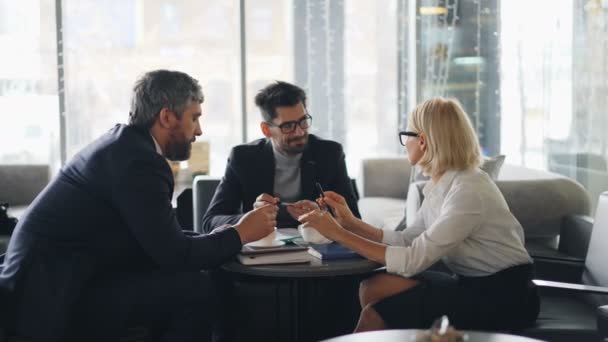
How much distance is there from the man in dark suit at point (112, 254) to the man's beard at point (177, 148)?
102mm

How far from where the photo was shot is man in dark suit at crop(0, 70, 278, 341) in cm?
226

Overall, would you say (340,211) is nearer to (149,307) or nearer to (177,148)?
(177,148)

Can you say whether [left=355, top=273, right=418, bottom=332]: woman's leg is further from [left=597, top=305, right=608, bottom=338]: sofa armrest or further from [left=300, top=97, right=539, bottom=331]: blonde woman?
[left=597, top=305, right=608, bottom=338]: sofa armrest

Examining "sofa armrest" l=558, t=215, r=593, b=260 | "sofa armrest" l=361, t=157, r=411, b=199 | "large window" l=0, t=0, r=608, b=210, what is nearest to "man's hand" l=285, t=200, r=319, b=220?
"sofa armrest" l=558, t=215, r=593, b=260

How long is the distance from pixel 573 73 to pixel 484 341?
136 inches

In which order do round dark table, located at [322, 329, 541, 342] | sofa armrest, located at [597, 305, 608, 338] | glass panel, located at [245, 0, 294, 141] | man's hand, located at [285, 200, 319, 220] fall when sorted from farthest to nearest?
1. glass panel, located at [245, 0, 294, 141]
2. man's hand, located at [285, 200, 319, 220]
3. sofa armrest, located at [597, 305, 608, 338]
4. round dark table, located at [322, 329, 541, 342]

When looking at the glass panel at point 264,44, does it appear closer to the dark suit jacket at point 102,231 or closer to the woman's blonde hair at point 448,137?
the woman's blonde hair at point 448,137

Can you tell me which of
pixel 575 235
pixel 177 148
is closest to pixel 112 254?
pixel 177 148

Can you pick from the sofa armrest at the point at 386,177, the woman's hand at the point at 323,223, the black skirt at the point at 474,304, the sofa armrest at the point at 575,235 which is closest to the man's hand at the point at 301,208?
the woman's hand at the point at 323,223

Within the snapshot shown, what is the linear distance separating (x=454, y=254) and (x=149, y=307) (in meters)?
1.00

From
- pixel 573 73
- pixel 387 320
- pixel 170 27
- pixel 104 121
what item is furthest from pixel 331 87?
pixel 387 320

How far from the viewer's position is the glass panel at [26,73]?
6539mm

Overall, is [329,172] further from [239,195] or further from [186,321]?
[186,321]

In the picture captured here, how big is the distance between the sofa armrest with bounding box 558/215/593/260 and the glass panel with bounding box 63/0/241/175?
13.0 ft
